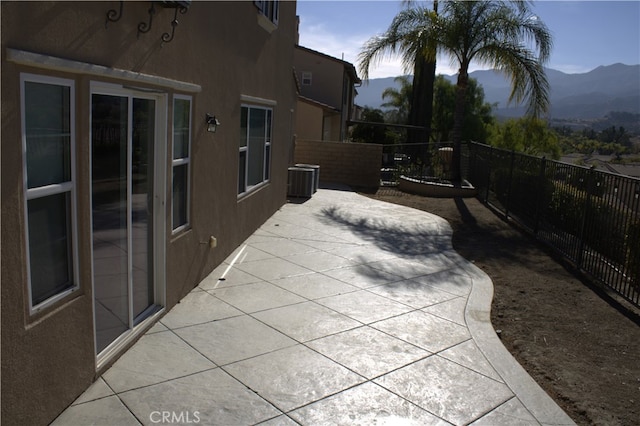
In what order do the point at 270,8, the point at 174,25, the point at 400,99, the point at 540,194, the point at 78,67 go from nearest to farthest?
1. the point at 78,67
2. the point at 174,25
3. the point at 270,8
4. the point at 540,194
5. the point at 400,99

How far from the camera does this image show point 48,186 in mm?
3365

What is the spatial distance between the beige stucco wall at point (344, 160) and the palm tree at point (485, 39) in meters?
3.89

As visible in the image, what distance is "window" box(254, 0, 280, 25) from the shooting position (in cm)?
Result: 879

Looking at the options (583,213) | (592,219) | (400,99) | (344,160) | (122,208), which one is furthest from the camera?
(400,99)

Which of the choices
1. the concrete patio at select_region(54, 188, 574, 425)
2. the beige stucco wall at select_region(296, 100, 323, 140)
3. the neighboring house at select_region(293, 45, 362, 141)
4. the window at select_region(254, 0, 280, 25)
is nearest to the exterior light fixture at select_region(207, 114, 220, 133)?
the concrete patio at select_region(54, 188, 574, 425)

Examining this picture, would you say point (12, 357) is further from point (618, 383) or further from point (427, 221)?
point (427, 221)

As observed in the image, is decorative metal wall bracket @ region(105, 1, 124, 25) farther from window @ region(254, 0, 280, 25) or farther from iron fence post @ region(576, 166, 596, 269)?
iron fence post @ region(576, 166, 596, 269)

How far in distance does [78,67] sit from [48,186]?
0.83 meters

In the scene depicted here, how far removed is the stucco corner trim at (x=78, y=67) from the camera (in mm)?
2938

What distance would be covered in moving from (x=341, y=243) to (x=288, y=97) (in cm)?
462

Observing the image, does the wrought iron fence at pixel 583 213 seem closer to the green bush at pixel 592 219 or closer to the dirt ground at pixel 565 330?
the green bush at pixel 592 219

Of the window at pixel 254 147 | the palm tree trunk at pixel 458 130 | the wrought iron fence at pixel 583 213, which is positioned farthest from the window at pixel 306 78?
the window at pixel 254 147

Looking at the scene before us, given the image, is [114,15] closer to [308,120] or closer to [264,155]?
[264,155]

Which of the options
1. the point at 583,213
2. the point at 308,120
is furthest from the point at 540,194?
the point at 308,120
